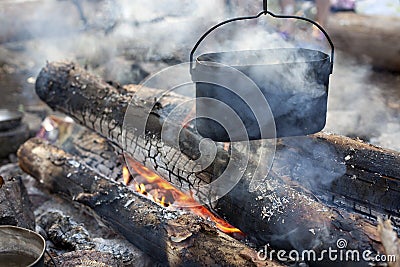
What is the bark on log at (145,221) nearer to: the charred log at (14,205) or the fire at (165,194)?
A: the fire at (165,194)

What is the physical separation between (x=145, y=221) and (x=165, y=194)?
54 centimetres

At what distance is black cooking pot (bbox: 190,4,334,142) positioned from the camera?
2357 millimetres

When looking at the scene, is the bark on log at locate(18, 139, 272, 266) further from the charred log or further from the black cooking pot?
the black cooking pot

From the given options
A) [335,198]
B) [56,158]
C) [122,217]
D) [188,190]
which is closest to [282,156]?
[335,198]

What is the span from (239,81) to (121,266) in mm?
1165

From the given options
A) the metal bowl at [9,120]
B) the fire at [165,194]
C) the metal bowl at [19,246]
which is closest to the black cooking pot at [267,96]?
the fire at [165,194]

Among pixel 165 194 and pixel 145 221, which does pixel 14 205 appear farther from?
pixel 165 194

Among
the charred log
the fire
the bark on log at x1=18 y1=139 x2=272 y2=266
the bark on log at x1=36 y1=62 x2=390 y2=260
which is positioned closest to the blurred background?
the bark on log at x1=36 y1=62 x2=390 y2=260

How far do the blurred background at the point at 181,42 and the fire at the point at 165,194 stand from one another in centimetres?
168

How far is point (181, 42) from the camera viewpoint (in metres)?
5.16

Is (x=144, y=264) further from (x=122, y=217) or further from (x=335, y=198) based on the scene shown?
(x=335, y=198)

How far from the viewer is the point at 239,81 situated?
7.67 ft

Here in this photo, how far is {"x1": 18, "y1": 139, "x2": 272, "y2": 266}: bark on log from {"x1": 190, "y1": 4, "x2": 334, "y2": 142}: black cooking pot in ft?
1.74

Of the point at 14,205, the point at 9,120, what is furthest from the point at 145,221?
the point at 9,120
